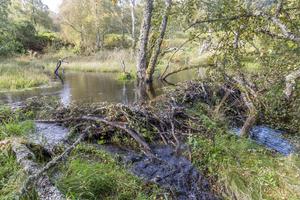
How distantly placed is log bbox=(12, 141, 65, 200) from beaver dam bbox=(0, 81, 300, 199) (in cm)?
1

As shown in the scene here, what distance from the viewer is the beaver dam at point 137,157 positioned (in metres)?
3.56

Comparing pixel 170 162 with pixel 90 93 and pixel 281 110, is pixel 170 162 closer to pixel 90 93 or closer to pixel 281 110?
pixel 281 110

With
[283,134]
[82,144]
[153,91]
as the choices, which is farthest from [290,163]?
[153,91]

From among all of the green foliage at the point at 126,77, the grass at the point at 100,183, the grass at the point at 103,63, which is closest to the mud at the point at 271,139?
the grass at the point at 100,183

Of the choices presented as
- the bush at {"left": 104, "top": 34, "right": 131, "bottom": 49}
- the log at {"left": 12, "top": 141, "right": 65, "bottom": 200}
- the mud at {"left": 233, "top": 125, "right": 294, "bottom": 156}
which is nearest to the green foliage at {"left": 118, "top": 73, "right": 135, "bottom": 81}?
the mud at {"left": 233, "top": 125, "right": 294, "bottom": 156}

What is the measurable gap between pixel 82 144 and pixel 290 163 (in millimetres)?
3274

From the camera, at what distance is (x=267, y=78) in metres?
5.94

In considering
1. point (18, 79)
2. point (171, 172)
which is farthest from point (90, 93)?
point (171, 172)

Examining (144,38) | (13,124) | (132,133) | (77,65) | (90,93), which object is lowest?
(77,65)

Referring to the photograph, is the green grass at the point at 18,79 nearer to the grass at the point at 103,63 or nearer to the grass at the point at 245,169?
the grass at the point at 103,63

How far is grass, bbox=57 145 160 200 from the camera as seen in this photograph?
11.1ft

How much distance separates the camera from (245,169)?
4312mm

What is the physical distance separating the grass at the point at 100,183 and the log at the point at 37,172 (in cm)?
23

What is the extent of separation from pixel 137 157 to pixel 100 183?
1.29 metres
